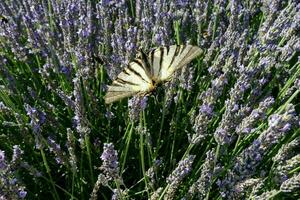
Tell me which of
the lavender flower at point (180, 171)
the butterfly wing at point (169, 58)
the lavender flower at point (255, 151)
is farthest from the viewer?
the butterfly wing at point (169, 58)

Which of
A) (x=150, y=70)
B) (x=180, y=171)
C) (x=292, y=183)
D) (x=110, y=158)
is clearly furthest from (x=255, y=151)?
(x=150, y=70)

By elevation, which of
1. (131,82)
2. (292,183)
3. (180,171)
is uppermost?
(131,82)

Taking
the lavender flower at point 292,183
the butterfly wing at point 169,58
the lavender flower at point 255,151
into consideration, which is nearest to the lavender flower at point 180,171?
the lavender flower at point 255,151

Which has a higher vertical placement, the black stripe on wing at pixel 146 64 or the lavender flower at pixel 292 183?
the black stripe on wing at pixel 146 64

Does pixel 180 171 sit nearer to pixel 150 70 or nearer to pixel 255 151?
pixel 255 151

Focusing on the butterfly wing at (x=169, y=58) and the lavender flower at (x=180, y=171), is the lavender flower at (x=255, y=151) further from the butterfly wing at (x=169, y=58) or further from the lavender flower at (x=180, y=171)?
the butterfly wing at (x=169, y=58)

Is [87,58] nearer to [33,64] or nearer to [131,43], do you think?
[131,43]

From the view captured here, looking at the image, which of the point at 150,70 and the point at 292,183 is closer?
the point at 292,183
